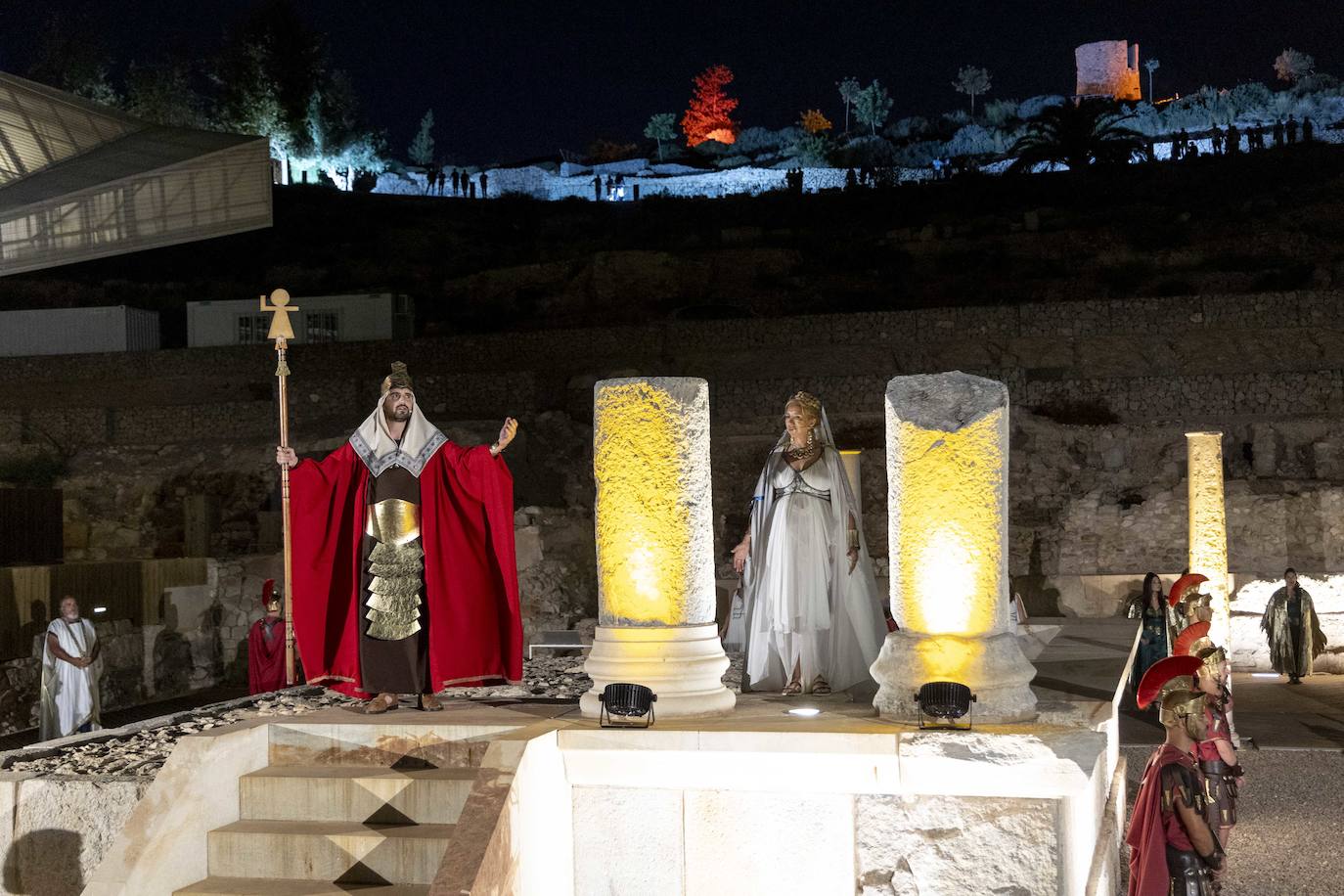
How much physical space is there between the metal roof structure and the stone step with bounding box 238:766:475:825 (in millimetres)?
10062

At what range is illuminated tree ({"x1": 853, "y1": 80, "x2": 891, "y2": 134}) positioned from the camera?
330 feet

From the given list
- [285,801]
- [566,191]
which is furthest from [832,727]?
[566,191]

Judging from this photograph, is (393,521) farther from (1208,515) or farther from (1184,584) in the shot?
(1208,515)

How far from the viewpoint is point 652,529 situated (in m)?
6.76

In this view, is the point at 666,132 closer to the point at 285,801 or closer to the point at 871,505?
the point at 871,505

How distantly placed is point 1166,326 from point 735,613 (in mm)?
26471

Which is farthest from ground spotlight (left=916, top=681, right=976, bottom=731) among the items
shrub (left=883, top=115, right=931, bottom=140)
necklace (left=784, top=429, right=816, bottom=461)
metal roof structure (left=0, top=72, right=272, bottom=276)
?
shrub (left=883, top=115, right=931, bottom=140)

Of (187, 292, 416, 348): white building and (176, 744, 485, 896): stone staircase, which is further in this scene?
(187, 292, 416, 348): white building

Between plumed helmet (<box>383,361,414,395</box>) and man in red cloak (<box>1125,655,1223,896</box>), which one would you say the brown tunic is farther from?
man in red cloak (<box>1125,655,1223,896</box>)

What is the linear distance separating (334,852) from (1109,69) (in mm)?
105189

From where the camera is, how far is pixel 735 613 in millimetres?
10828

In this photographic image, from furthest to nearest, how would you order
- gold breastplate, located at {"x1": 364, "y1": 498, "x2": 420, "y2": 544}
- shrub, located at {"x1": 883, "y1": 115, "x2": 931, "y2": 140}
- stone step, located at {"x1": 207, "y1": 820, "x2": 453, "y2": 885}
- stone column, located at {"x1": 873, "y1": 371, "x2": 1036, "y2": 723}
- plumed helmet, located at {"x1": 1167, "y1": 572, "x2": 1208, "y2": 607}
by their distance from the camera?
shrub, located at {"x1": 883, "y1": 115, "x2": 931, "y2": 140}
plumed helmet, located at {"x1": 1167, "y1": 572, "x2": 1208, "y2": 607}
gold breastplate, located at {"x1": 364, "y1": 498, "x2": 420, "y2": 544}
stone column, located at {"x1": 873, "y1": 371, "x2": 1036, "y2": 723}
stone step, located at {"x1": 207, "y1": 820, "x2": 453, "y2": 885}

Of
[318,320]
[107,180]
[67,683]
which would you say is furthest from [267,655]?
[318,320]

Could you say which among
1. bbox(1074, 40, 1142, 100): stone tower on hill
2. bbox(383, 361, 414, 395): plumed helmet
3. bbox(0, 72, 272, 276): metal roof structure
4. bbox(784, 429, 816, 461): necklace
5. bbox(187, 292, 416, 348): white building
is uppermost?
bbox(1074, 40, 1142, 100): stone tower on hill
